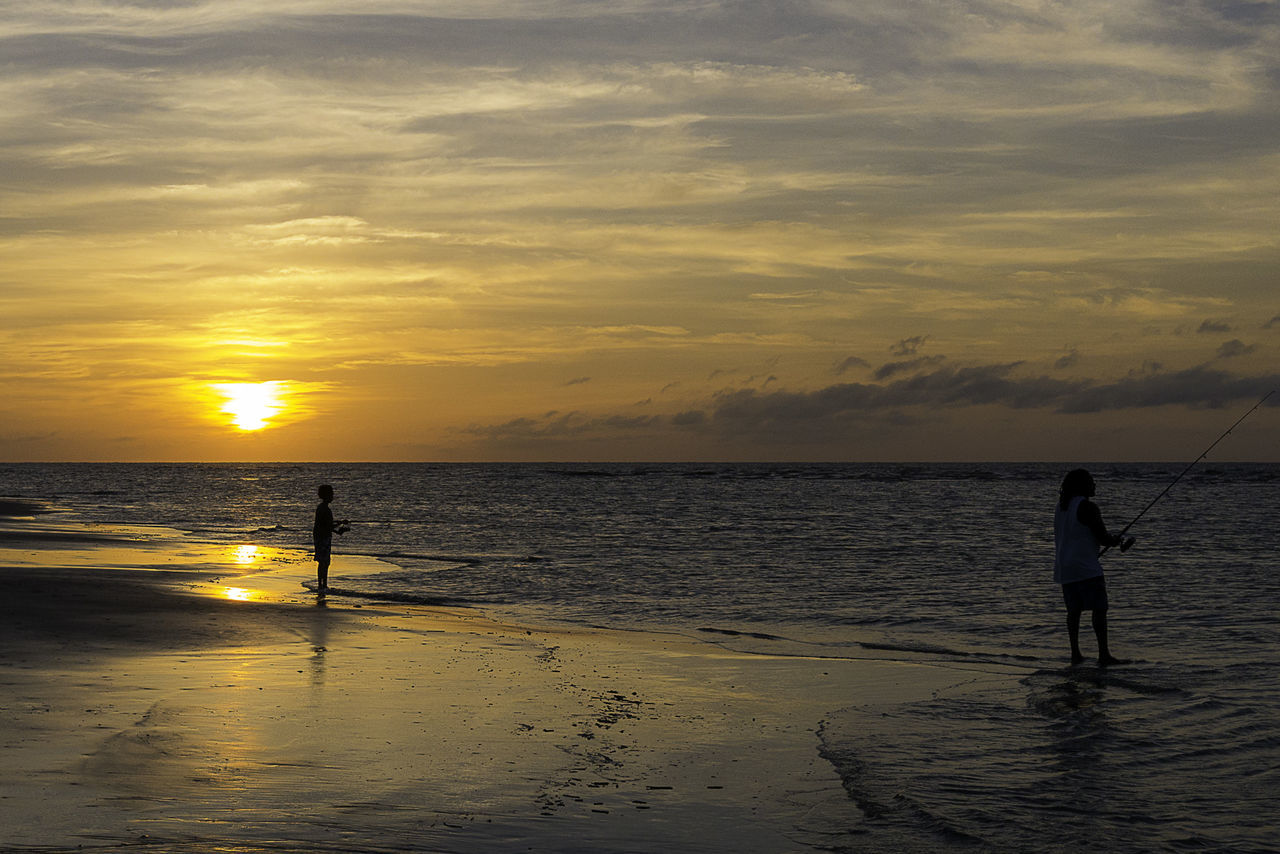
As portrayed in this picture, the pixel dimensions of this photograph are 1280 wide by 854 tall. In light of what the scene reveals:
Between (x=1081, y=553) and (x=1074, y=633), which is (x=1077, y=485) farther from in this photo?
(x=1074, y=633)

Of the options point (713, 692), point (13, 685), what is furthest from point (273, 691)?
point (713, 692)

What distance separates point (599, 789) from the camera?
661cm

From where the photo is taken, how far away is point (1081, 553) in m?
11.5

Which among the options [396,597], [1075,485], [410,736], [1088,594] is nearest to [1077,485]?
[1075,485]

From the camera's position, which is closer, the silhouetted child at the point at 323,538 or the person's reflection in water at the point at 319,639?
the person's reflection in water at the point at 319,639

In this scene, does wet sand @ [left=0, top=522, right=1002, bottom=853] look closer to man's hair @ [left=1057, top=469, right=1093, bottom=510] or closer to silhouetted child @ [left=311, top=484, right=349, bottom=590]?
man's hair @ [left=1057, top=469, right=1093, bottom=510]

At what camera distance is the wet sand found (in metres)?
5.75

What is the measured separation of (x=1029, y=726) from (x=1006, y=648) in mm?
4897

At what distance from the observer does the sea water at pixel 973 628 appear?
667 centimetres

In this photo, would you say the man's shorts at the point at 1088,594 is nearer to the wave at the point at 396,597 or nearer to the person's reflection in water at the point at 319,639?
the person's reflection in water at the point at 319,639

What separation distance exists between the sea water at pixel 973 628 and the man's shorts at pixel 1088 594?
0.72 meters

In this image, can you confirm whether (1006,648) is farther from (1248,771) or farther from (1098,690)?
(1248,771)

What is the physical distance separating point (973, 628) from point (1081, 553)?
13.5ft

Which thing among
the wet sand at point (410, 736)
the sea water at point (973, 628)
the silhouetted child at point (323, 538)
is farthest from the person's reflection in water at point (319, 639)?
the sea water at point (973, 628)
